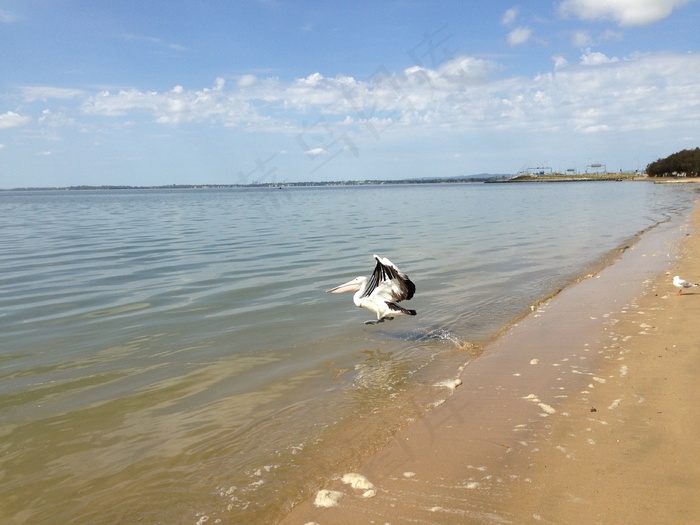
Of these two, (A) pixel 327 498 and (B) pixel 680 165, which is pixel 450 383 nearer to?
(A) pixel 327 498

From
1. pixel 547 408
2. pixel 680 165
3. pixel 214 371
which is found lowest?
pixel 214 371

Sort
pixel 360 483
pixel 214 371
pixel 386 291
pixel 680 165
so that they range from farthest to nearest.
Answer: pixel 680 165 → pixel 386 291 → pixel 214 371 → pixel 360 483

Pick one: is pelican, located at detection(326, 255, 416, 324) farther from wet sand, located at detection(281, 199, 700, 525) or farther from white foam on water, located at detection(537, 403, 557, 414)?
white foam on water, located at detection(537, 403, 557, 414)

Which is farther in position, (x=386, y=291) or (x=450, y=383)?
(x=386, y=291)

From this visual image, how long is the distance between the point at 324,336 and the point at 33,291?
9197mm

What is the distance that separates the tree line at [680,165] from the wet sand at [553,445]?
140301mm

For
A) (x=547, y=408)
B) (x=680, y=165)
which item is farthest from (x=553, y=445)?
(x=680, y=165)

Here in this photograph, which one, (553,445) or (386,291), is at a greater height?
(386,291)

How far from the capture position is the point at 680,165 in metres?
132

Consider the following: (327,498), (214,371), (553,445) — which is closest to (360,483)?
(327,498)

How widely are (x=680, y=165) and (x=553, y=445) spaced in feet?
500

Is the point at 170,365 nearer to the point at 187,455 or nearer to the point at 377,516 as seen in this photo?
the point at 187,455

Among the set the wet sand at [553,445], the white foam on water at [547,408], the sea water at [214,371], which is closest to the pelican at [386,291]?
the sea water at [214,371]

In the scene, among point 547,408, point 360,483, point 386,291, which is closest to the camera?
point 360,483
